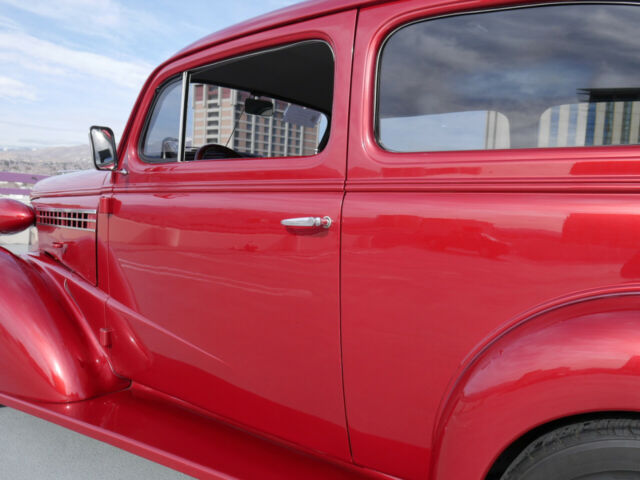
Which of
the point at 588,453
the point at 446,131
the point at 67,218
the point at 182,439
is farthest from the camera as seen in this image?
the point at 67,218

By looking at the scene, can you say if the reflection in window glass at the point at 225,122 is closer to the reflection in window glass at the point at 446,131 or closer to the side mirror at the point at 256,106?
the side mirror at the point at 256,106

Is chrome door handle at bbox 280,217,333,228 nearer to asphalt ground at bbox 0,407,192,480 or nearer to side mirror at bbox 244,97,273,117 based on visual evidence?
side mirror at bbox 244,97,273,117

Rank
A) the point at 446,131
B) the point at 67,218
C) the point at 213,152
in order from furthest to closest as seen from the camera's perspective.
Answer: the point at 67,218, the point at 213,152, the point at 446,131

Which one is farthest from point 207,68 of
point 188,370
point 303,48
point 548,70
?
point 548,70

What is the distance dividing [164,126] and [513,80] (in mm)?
1533

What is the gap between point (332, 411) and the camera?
63.2 inches

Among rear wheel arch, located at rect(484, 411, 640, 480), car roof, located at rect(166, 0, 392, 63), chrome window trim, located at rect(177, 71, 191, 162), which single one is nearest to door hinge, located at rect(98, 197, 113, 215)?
chrome window trim, located at rect(177, 71, 191, 162)

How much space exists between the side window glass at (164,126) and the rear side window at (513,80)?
1.04m

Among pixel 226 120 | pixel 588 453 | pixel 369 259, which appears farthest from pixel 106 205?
pixel 588 453

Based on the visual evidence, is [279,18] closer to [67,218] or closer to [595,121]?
[595,121]

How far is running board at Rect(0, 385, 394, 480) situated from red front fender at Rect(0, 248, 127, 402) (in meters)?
0.06

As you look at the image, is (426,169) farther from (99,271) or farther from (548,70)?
(99,271)

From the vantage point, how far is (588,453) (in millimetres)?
1110

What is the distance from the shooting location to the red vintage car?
1.19 m
